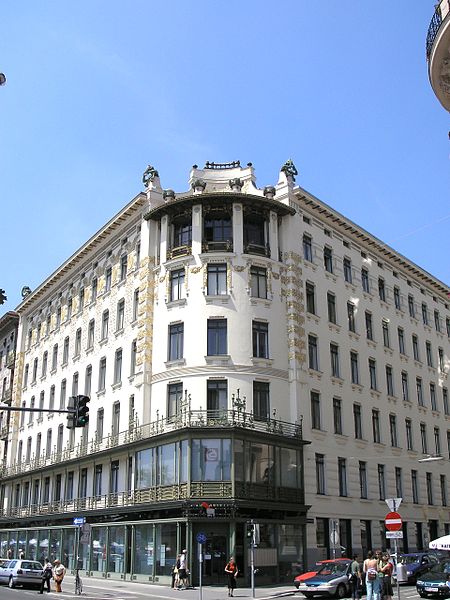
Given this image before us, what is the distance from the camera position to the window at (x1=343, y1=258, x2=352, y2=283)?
47347 millimetres

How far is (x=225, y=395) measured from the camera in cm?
3712

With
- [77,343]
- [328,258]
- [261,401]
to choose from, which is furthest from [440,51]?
[77,343]

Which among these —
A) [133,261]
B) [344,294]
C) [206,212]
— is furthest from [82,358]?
[344,294]

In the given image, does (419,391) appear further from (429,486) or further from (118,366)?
(118,366)

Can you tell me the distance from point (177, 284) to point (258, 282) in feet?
15.5

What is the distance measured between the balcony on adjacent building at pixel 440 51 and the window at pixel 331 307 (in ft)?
80.2

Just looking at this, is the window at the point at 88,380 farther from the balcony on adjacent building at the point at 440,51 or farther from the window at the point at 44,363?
the balcony on adjacent building at the point at 440,51

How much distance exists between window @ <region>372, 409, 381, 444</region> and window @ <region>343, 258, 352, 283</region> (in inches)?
352

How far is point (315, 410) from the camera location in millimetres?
40594

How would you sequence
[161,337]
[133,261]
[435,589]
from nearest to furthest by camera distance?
[435,589] → [161,337] → [133,261]

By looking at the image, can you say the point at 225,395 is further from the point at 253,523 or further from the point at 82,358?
the point at 82,358

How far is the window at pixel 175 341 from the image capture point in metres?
39.2

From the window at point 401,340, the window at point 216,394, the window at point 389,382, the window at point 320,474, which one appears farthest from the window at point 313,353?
the window at point 401,340

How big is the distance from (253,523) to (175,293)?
14.0m
